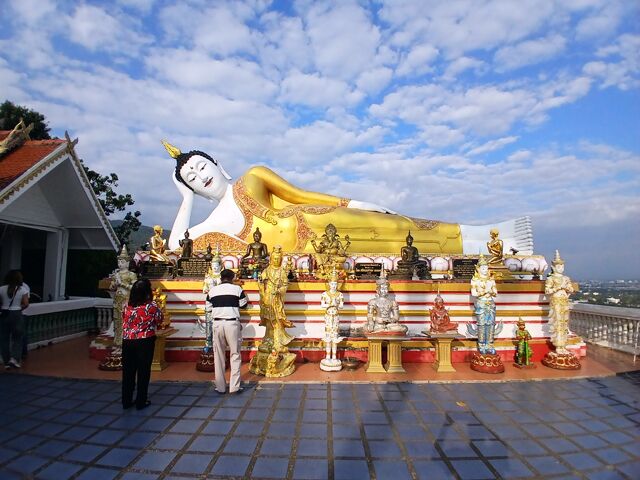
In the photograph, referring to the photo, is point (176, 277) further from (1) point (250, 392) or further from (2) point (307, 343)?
(1) point (250, 392)

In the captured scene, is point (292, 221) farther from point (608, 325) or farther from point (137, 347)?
point (608, 325)

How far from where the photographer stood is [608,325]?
9.38 meters

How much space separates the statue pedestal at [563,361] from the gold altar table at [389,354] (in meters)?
2.85

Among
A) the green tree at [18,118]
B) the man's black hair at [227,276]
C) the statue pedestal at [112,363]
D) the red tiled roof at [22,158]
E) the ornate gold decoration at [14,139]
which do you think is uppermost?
the green tree at [18,118]

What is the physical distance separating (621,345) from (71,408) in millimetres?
10691

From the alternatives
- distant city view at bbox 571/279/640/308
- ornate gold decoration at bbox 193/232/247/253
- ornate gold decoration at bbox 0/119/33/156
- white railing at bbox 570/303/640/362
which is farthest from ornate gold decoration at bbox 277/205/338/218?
ornate gold decoration at bbox 0/119/33/156

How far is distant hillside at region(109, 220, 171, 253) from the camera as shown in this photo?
15.4m

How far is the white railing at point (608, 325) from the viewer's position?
342 inches

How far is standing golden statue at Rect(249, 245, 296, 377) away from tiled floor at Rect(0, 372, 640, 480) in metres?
0.61

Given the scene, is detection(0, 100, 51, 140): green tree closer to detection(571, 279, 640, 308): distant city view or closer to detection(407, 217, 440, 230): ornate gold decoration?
detection(407, 217, 440, 230): ornate gold decoration

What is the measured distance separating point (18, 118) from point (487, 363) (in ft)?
69.1

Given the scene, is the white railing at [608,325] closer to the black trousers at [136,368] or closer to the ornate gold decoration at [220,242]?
the black trousers at [136,368]

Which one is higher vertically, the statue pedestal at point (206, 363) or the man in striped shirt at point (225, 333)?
the man in striped shirt at point (225, 333)

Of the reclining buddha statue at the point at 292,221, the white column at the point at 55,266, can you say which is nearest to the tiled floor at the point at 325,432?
the reclining buddha statue at the point at 292,221
